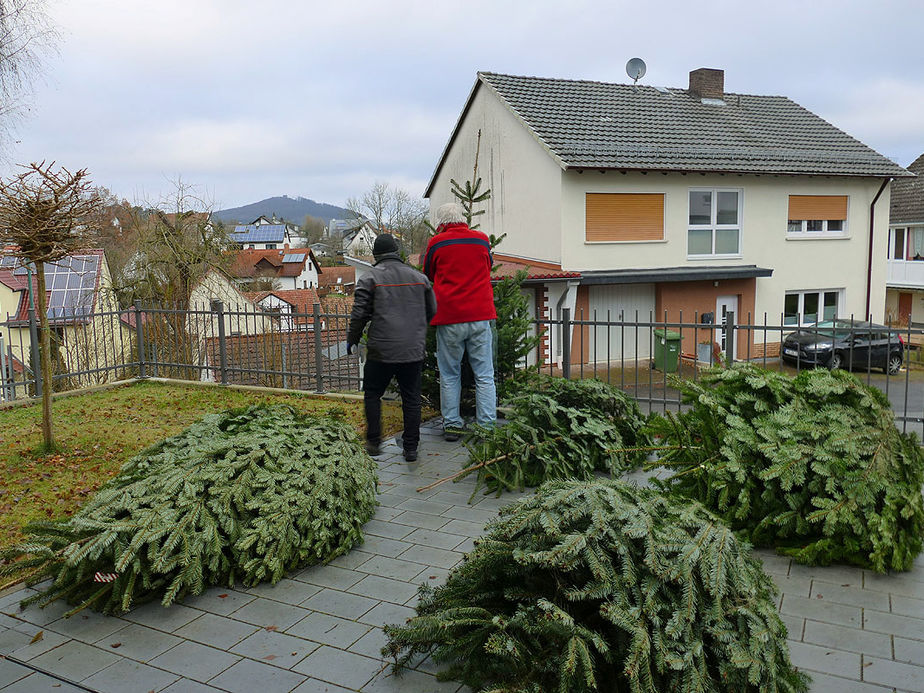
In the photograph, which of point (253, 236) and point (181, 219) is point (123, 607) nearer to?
point (181, 219)

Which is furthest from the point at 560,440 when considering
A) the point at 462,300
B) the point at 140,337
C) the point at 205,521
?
the point at 140,337

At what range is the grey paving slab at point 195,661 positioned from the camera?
10.4 ft

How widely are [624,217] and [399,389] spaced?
15656 millimetres

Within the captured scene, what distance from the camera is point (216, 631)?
3.53 meters

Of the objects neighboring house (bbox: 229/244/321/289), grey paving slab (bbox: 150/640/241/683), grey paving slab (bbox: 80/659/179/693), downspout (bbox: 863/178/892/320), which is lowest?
grey paving slab (bbox: 80/659/179/693)

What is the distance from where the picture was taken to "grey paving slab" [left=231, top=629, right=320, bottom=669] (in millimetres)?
3262

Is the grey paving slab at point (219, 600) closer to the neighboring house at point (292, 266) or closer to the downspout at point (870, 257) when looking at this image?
the downspout at point (870, 257)

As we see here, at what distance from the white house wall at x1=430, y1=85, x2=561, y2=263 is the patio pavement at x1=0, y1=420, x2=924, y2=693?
16.6m

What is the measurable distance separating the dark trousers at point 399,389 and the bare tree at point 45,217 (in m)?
2.98

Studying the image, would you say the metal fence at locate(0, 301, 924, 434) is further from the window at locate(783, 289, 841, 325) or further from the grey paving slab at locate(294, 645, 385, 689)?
the window at locate(783, 289, 841, 325)

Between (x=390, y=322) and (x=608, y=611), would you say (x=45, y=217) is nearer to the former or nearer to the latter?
(x=390, y=322)

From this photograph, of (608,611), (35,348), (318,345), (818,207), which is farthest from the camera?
(818,207)

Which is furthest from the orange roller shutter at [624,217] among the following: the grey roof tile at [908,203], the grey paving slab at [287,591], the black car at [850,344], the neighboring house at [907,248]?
the grey roof tile at [908,203]

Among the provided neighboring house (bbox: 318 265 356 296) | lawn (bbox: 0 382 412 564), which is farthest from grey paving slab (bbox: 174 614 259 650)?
neighboring house (bbox: 318 265 356 296)
